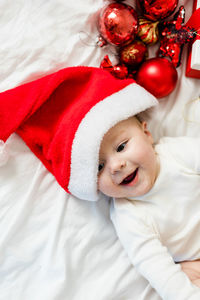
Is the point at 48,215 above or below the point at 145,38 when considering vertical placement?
below

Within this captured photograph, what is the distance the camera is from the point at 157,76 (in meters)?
0.92

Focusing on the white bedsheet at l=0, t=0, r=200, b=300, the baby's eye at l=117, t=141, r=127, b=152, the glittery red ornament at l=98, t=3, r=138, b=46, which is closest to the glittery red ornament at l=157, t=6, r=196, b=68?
the glittery red ornament at l=98, t=3, r=138, b=46

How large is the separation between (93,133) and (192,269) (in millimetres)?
565

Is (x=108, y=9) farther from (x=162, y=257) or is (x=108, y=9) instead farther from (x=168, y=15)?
(x=162, y=257)

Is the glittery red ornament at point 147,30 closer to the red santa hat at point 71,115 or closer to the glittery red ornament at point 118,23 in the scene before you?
the glittery red ornament at point 118,23

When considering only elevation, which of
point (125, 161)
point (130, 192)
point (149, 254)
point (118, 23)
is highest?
point (118, 23)

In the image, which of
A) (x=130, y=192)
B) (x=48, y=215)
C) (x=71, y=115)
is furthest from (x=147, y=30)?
(x=48, y=215)

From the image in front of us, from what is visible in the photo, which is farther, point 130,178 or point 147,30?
point 147,30

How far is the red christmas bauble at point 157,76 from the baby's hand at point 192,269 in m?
0.59

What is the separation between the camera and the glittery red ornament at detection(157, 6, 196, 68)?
933 millimetres

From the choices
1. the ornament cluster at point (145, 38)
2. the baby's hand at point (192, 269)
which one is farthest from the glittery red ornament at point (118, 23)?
the baby's hand at point (192, 269)

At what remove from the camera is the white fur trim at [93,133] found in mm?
766

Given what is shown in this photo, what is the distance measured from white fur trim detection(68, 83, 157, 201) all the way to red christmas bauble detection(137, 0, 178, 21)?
1.05 feet

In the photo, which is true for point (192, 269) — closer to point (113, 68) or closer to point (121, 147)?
point (121, 147)
